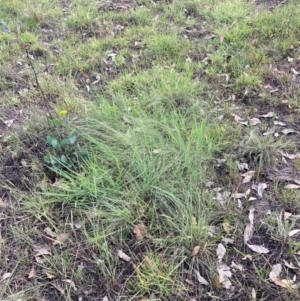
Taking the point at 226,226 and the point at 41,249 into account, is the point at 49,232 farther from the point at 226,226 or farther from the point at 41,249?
the point at 226,226

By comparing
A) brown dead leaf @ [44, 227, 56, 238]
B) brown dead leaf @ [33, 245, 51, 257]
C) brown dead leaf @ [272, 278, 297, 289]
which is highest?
brown dead leaf @ [44, 227, 56, 238]

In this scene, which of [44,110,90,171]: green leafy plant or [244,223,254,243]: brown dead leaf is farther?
[44,110,90,171]: green leafy plant

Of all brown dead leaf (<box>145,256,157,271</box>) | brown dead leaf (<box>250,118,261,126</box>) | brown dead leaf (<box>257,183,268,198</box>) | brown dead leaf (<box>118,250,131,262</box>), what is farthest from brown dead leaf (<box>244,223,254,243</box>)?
brown dead leaf (<box>250,118,261,126</box>)

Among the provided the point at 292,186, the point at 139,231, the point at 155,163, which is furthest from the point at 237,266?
the point at 155,163

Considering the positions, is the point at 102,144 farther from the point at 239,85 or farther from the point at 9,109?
the point at 239,85

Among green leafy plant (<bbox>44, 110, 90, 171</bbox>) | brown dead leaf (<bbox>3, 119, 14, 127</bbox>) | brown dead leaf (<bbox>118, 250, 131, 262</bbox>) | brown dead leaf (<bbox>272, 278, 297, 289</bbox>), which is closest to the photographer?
brown dead leaf (<bbox>272, 278, 297, 289</bbox>)

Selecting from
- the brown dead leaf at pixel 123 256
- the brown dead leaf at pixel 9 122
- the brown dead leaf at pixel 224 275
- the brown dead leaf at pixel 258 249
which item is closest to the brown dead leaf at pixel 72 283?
the brown dead leaf at pixel 123 256

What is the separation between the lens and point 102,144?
2852 mm

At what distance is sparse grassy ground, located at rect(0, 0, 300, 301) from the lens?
224 cm

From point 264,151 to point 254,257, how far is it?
35.1 inches

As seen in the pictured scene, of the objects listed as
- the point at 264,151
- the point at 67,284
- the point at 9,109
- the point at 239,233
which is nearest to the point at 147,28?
the point at 9,109

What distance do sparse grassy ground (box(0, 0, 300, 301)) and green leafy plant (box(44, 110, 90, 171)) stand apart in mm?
18

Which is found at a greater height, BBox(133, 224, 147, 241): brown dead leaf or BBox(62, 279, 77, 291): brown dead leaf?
BBox(133, 224, 147, 241): brown dead leaf

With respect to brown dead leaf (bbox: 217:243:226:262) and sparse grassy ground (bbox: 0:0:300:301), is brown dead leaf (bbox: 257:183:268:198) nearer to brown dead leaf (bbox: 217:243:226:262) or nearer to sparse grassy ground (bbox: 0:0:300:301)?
sparse grassy ground (bbox: 0:0:300:301)
